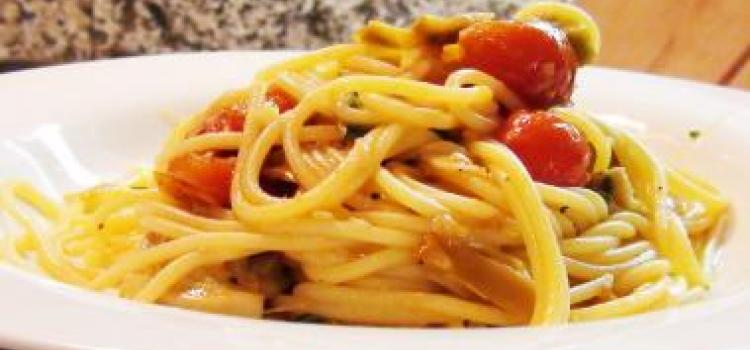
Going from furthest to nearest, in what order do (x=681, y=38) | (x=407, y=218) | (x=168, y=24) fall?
(x=681, y=38) → (x=168, y=24) → (x=407, y=218)

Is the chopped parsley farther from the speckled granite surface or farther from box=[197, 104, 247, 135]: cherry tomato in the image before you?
the speckled granite surface

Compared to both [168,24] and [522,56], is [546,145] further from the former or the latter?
[168,24]

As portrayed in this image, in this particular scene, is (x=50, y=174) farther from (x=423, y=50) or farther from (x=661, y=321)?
(x=661, y=321)

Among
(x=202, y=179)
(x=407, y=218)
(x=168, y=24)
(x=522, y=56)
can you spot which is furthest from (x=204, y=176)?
(x=168, y=24)

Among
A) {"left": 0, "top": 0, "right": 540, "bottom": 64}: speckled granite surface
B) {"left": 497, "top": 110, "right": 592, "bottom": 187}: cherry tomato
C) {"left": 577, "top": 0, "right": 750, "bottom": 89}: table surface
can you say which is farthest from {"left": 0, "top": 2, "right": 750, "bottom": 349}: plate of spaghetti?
{"left": 577, "top": 0, "right": 750, "bottom": 89}: table surface

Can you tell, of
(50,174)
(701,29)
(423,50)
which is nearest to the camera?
(423,50)

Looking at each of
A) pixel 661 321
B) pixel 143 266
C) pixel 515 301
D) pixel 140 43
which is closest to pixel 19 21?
pixel 140 43

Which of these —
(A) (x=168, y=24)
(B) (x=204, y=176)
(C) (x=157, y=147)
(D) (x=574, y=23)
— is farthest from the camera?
(A) (x=168, y=24)
